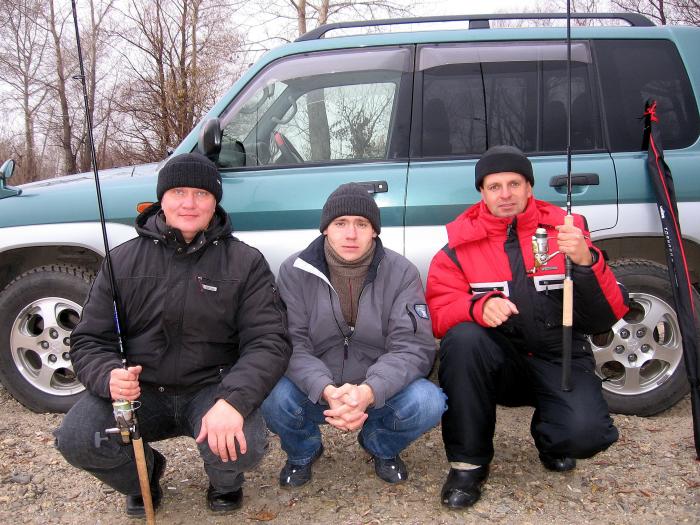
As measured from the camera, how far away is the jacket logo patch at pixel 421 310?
258 centimetres

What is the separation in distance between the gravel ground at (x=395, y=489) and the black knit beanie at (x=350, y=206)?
1.12 m

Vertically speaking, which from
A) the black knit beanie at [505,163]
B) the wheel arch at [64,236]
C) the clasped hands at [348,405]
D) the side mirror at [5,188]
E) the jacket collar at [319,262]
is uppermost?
the side mirror at [5,188]

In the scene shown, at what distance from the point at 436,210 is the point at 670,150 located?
128cm

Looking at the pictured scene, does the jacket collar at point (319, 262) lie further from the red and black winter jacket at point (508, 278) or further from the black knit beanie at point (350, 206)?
the red and black winter jacket at point (508, 278)

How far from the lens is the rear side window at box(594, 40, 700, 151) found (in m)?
3.30

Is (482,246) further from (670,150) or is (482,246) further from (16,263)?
(16,263)

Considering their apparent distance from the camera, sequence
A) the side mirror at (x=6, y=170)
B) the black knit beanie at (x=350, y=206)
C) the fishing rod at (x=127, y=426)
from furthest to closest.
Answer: the side mirror at (x=6, y=170) → the black knit beanie at (x=350, y=206) → the fishing rod at (x=127, y=426)

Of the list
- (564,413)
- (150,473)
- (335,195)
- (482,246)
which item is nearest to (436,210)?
(482,246)

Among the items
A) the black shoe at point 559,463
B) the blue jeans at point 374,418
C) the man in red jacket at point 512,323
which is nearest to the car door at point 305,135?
the man in red jacket at point 512,323

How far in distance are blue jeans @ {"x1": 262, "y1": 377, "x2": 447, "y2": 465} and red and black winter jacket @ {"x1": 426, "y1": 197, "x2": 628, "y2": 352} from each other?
372 millimetres

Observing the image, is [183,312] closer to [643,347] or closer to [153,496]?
[153,496]

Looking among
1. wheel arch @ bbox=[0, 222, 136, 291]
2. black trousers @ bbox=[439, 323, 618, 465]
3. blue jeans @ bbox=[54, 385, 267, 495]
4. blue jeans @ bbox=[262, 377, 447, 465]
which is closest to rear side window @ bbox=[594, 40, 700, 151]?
black trousers @ bbox=[439, 323, 618, 465]

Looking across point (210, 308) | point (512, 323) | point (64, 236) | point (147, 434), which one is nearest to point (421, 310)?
point (512, 323)

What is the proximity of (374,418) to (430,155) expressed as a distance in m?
1.44
